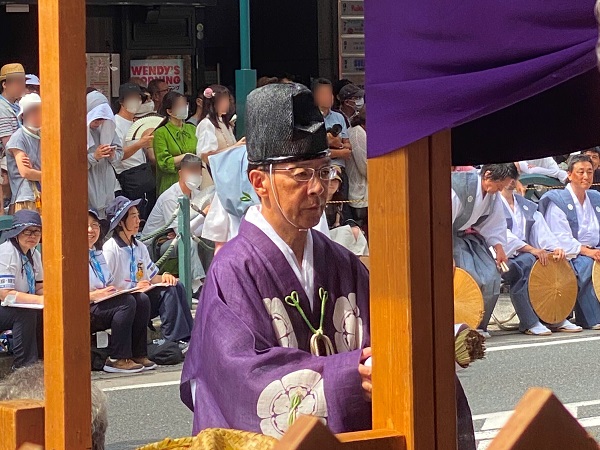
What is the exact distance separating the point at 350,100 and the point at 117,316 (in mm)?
4483

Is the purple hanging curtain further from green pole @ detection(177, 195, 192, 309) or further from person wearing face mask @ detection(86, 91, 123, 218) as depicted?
person wearing face mask @ detection(86, 91, 123, 218)

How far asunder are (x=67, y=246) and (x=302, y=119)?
90cm

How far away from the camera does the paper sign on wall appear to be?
1262 cm

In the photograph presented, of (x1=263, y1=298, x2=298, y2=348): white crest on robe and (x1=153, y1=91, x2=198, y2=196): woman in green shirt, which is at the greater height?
(x1=153, y1=91, x2=198, y2=196): woman in green shirt

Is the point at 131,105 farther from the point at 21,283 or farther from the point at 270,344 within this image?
the point at 270,344

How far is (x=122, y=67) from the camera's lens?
1264 centimetres

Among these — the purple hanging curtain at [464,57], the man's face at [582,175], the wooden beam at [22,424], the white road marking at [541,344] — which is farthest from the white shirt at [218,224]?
the purple hanging curtain at [464,57]

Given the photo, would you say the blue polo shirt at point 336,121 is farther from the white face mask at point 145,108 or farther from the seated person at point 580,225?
the seated person at point 580,225

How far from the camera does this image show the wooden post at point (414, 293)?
2.12 meters

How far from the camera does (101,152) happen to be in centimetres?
870

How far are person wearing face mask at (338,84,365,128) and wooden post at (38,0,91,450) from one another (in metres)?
8.89

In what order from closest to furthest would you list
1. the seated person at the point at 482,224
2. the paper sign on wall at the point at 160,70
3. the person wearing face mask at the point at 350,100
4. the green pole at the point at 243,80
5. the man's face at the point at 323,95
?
the seated person at the point at 482,224 → the green pole at the point at 243,80 → the man's face at the point at 323,95 → the person wearing face mask at the point at 350,100 → the paper sign on wall at the point at 160,70

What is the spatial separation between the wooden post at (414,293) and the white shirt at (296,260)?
80 centimetres

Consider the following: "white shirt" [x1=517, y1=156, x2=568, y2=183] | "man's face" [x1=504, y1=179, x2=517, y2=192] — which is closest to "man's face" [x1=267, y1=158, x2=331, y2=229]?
"man's face" [x1=504, y1=179, x2=517, y2=192]
